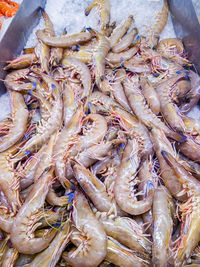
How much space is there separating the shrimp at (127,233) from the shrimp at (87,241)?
77mm

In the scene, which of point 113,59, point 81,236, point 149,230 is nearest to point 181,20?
point 113,59

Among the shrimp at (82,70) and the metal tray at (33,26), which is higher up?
the metal tray at (33,26)

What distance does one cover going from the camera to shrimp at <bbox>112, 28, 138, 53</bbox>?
286 cm

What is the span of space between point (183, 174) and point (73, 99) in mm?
1266

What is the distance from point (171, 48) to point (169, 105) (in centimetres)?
109

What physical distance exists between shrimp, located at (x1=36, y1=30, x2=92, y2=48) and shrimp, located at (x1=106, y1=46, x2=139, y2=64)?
370mm

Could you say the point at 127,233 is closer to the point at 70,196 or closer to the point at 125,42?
the point at 70,196

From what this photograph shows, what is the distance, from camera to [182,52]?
2.98 m

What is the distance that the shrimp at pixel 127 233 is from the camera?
1633 mm

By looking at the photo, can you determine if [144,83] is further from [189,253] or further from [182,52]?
[189,253]

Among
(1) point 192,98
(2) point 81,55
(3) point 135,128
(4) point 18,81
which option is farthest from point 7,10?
(1) point 192,98

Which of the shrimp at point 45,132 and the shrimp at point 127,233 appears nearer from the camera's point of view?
the shrimp at point 127,233

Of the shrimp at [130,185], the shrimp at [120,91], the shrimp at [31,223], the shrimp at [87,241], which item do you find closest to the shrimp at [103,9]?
the shrimp at [120,91]

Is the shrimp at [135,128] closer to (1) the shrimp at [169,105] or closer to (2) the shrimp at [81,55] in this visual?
(1) the shrimp at [169,105]
